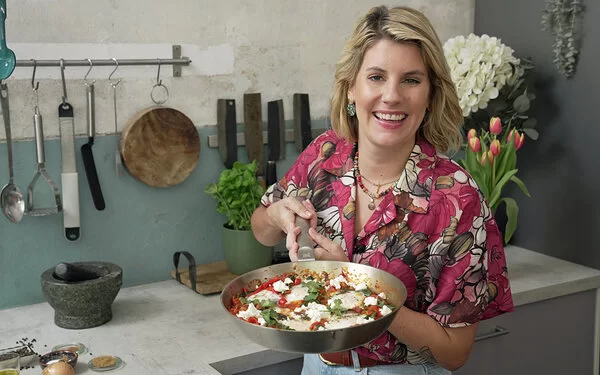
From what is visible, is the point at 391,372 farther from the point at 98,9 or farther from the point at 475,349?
the point at 98,9

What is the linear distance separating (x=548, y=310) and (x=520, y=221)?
0.41 m

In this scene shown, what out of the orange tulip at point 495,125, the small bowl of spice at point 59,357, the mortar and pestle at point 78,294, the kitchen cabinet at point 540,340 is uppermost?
the orange tulip at point 495,125

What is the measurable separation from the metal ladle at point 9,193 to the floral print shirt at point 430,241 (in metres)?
0.80

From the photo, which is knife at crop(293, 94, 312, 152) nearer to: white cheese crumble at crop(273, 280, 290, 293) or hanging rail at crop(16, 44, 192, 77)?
hanging rail at crop(16, 44, 192, 77)

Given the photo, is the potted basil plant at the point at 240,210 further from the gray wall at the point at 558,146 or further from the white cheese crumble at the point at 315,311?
the gray wall at the point at 558,146

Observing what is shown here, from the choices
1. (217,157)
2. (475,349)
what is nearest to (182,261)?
(217,157)

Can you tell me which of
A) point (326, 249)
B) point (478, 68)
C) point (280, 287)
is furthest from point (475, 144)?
point (280, 287)

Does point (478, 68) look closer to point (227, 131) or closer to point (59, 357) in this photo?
point (227, 131)

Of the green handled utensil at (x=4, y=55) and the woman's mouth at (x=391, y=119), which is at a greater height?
the green handled utensil at (x=4, y=55)

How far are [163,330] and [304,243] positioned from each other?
1.76ft

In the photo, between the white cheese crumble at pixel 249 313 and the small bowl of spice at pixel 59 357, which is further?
the small bowl of spice at pixel 59 357

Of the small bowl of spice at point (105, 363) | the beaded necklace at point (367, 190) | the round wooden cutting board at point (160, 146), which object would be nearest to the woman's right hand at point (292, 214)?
the beaded necklace at point (367, 190)

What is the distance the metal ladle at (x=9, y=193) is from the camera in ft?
6.01

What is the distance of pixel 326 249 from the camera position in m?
1.42
